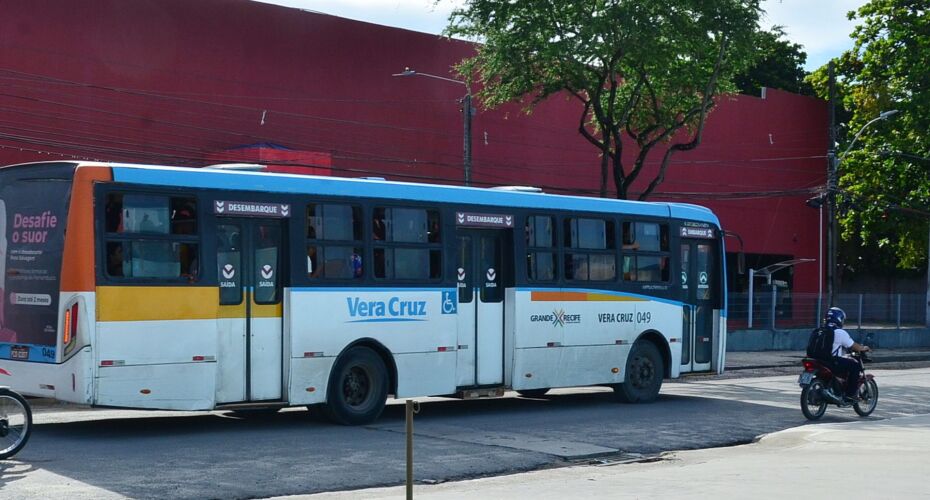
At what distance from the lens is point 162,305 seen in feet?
45.6

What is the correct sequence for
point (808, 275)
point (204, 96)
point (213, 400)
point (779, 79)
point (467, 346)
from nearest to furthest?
point (213, 400) → point (467, 346) → point (204, 96) → point (808, 275) → point (779, 79)

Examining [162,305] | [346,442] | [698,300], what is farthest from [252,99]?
[346,442]

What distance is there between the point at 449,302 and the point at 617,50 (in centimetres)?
1437

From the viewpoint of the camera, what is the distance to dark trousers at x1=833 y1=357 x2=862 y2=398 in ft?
60.4

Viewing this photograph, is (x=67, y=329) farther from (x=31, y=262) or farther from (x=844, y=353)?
(x=844, y=353)

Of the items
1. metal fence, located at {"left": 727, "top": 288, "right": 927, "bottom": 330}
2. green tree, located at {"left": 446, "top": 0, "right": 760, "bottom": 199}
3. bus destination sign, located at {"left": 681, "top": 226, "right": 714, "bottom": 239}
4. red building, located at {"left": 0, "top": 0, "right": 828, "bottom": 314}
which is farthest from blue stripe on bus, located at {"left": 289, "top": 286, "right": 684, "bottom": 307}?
metal fence, located at {"left": 727, "top": 288, "right": 927, "bottom": 330}

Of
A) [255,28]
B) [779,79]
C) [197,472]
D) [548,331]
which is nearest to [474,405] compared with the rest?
[548,331]

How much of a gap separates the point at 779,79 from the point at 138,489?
219 feet

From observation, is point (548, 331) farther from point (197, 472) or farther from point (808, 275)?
point (808, 275)

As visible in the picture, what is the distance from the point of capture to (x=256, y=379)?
48.6 ft

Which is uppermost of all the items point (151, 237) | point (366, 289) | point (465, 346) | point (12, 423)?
point (151, 237)

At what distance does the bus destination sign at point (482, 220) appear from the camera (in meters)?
17.3

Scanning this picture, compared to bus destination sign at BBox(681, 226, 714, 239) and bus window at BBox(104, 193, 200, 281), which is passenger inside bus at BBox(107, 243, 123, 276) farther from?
bus destination sign at BBox(681, 226, 714, 239)

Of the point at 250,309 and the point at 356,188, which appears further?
the point at 356,188
